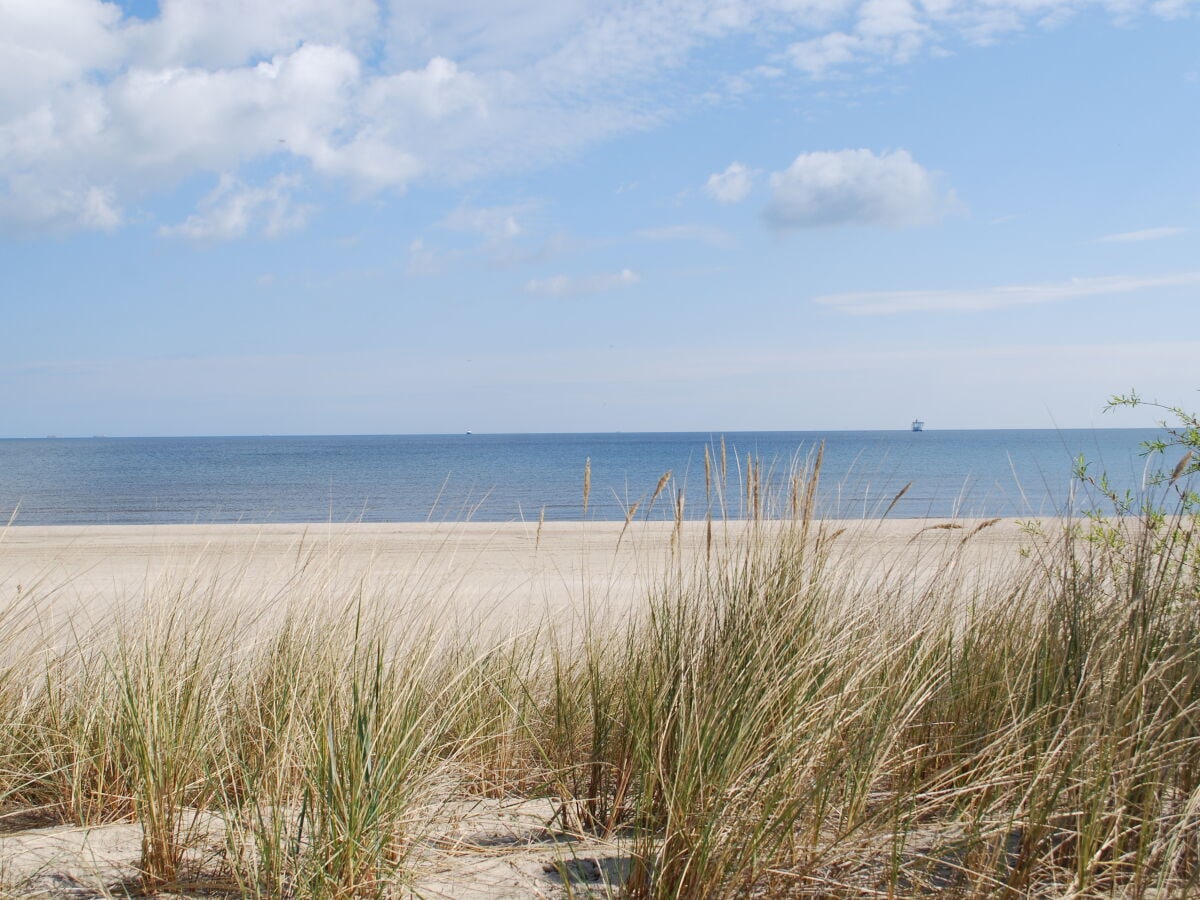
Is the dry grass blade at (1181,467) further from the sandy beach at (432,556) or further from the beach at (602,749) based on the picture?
the sandy beach at (432,556)

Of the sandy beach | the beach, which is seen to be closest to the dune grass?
the beach

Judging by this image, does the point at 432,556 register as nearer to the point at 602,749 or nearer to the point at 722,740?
the point at 602,749

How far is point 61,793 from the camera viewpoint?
8.66 ft

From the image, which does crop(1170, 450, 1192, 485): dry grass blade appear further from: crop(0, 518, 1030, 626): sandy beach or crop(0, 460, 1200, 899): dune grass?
crop(0, 518, 1030, 626): sandy beach

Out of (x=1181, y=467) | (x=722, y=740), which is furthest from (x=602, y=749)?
(x=1181, y=467)

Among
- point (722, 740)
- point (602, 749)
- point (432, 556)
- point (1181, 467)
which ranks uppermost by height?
point (1181, 467)

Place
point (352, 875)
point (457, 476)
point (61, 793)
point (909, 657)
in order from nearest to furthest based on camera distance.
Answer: point (352, 875) < point (61, 793) < point (909, 657) < point (457, 476)

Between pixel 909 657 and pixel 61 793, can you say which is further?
pixel 909 657

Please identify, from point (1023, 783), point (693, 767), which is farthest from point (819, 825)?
point (1023, 783)

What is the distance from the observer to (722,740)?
2.13 meters

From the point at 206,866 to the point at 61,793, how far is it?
751 millimetres

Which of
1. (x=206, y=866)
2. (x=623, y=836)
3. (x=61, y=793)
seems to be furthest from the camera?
(x=61, y=793)

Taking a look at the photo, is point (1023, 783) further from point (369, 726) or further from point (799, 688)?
point (369, 726)

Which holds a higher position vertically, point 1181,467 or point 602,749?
point 1181,467
